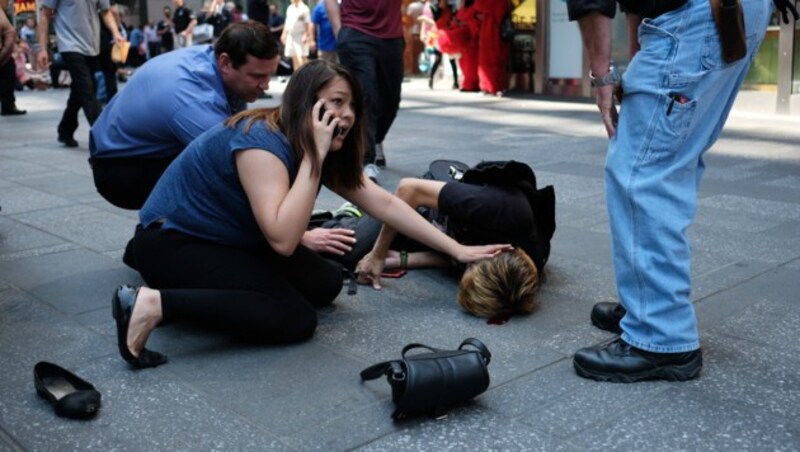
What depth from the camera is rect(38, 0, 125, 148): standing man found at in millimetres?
8969

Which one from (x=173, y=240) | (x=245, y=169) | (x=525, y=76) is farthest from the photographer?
(x=525, y=76)

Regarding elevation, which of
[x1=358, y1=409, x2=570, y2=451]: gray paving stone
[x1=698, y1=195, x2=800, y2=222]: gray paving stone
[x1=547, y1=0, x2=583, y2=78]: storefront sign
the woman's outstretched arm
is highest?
[x1=547, y1=0, x2=583, y2=78]: storefront sign

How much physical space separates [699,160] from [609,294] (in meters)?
1.05

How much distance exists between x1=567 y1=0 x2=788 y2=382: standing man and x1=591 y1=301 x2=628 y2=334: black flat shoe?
16.9 inches

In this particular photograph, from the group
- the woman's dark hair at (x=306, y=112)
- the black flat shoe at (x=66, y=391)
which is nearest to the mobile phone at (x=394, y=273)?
the woman's dark hair at (x=306, y=112)

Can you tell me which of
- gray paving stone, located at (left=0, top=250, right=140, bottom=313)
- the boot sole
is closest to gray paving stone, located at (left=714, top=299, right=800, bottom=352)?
the boot sole

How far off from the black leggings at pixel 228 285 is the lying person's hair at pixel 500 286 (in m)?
0.61

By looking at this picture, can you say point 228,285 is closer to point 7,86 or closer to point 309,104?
point 309,104

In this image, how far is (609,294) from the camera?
403 centimetres

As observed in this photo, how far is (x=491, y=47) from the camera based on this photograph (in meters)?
14.0

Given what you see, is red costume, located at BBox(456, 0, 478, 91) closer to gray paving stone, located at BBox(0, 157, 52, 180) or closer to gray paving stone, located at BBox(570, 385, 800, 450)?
gray paving stone, located at BBox(0, 157, 52, 180)

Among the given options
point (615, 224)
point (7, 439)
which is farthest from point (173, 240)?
point (615, 224)

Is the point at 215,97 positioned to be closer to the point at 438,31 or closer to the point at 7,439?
the point at 7,439

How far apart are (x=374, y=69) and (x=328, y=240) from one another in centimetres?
329
